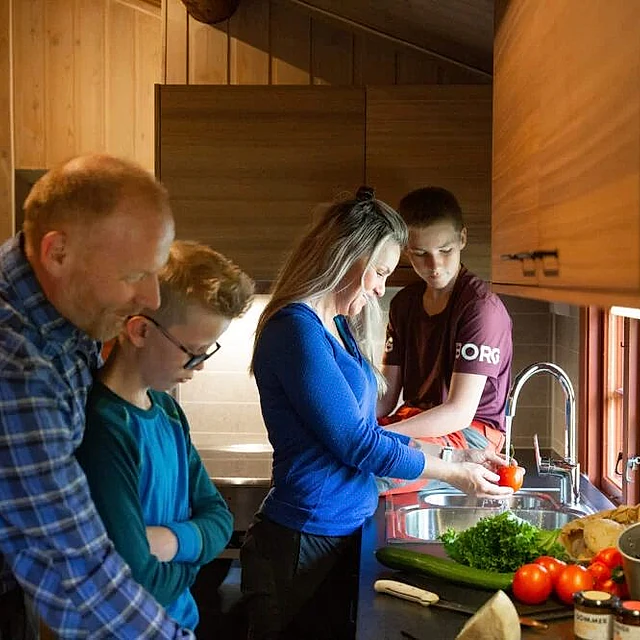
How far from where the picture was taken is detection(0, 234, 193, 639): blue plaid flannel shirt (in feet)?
4.61

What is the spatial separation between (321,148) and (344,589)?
181 cm

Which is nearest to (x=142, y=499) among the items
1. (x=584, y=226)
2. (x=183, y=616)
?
(x=183, y=616)

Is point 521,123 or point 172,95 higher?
point 172,95

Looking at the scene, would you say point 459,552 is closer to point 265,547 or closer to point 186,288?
point 265,547

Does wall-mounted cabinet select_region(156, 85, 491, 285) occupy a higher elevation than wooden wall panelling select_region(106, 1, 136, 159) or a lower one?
lower

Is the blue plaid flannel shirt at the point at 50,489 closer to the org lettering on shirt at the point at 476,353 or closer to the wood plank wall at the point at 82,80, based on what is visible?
the org lettering on shirt at the point at 476,353

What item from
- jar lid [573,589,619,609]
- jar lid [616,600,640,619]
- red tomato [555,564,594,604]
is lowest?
red tomato [555,564,594,604]

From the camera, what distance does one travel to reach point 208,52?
413 centimetres

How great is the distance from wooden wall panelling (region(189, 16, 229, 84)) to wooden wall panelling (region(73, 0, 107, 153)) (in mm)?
576

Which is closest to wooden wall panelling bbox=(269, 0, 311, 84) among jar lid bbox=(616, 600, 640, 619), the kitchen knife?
the kitchen knife

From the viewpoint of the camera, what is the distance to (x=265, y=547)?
2.52m

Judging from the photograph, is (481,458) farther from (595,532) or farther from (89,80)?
(89,80)

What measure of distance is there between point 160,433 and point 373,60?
2.73 m

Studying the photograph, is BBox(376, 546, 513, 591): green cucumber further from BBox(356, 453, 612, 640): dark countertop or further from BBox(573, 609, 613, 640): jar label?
BBox(573, 609, 613, 640): jar label
